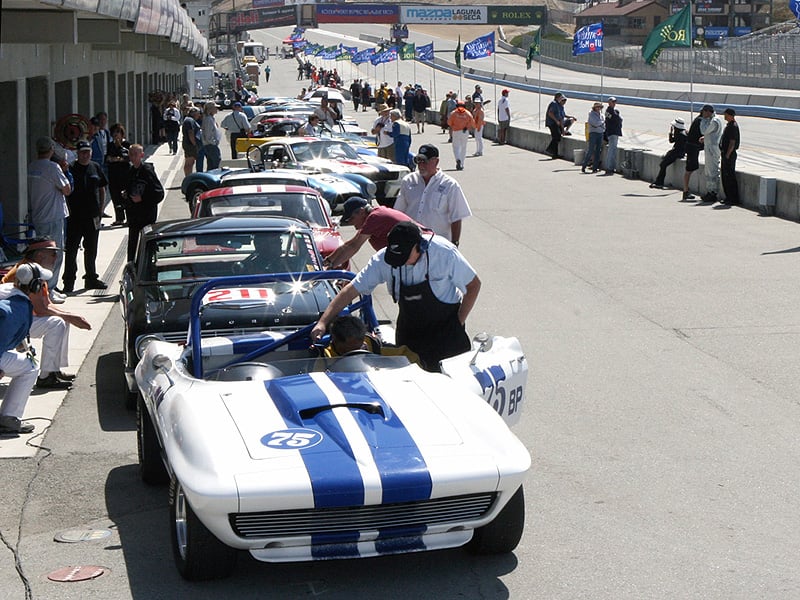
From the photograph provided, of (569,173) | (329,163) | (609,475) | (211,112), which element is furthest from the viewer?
(569,173)

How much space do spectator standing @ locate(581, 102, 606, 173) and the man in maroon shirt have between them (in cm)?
1884

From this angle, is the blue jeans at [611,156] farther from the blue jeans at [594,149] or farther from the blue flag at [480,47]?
the blue flag at [480,47]

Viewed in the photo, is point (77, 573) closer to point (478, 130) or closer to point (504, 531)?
point (504, 531)

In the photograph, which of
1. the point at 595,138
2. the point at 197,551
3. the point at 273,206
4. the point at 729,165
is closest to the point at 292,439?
the point at 197,551

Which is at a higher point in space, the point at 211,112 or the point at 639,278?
the point at 211,112

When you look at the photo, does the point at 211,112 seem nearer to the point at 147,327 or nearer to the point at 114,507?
the point at 147,327

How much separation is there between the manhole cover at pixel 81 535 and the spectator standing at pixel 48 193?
758 centimetres

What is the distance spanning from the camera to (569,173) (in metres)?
30.0

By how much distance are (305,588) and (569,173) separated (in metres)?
25.0

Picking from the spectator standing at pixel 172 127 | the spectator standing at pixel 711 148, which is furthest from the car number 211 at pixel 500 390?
the spectator standing at pixel 172 127

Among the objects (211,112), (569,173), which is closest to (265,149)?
(211,112)

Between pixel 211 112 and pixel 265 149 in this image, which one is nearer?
pixel 265 149

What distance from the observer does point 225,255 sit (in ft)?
33.9

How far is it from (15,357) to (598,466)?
13.0 ft
